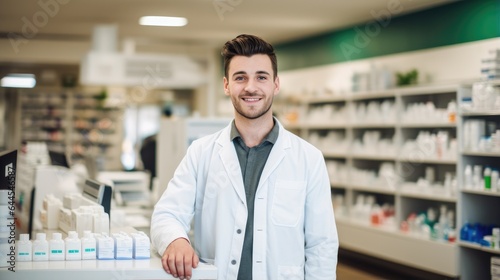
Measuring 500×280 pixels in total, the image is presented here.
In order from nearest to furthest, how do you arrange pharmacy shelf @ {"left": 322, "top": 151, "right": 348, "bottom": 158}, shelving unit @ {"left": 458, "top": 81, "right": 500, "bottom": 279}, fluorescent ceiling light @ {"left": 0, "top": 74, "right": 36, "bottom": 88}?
1. shelving unit @ {"left": 458, "top": 81, "right": 500, "bottom": 279}
2. pharmacy shelf @ {"left": 322, "top": 151, "right": 348, "bottom": 158}
3. fluorescent ceiling light @ {"left": 0, "top": 74, "right": 36, "bottom": 88}

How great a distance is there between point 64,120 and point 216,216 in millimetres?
13510

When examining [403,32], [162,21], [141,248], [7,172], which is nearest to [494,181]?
[403,32]

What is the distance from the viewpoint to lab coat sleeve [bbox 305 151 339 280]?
247 cm

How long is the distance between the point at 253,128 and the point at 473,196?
4440 mm

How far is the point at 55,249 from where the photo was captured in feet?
7.86

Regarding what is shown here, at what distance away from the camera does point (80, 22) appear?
919 centimetres

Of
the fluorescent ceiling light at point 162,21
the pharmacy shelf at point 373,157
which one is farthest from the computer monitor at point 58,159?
the pharmacy shelf at point 373,157

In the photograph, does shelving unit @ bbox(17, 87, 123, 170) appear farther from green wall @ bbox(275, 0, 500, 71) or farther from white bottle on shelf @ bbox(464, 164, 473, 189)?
white bottle on shelf @ bbox(464, 164, 473, 189)

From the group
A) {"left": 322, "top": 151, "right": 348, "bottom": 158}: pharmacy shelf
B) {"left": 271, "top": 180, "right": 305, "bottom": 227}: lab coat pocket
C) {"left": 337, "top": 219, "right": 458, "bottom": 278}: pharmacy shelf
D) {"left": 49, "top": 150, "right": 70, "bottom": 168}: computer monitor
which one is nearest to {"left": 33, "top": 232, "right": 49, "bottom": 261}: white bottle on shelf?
{"left": 271, "top": 180, "right": 305, "bottom": 227}: lab coat pocket

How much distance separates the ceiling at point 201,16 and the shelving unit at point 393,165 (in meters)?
1.02

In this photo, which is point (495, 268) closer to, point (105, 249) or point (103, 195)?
point (103, 195)

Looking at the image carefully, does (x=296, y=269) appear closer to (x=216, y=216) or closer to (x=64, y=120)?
(x=216, y=216)

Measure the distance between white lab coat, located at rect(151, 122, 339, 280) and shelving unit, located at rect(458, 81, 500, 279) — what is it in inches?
160

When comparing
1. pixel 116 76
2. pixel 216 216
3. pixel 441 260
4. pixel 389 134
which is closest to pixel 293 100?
pixel 389 134
